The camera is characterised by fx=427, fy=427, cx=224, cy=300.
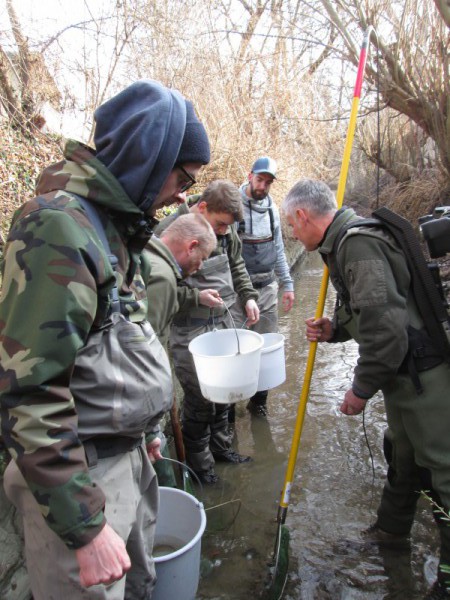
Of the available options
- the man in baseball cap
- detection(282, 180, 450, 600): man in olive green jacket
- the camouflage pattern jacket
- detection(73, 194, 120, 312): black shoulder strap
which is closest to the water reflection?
detection(282, 180, 450, 600): man in olive green jacket

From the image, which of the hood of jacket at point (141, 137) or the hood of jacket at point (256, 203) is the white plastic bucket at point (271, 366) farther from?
the hood of jacket at point (141, 137)

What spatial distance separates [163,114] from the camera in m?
1.33

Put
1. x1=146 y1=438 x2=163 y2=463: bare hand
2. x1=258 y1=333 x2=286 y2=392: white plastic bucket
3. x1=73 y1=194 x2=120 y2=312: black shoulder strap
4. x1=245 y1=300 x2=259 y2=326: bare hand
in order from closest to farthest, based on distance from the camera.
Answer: x1=73 y1=194 x2=120 y2=312: black shoulder strap < x1=146 y1=438 x2=163 y2=463: bare hand < x1=258 y1=333 x2=286 y2=392: white plastic bucket < x1=245 y1=300 x2=259 y2=326: bare hand

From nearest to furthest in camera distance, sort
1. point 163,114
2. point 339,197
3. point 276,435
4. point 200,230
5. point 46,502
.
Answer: point 46,502 < point 163,114 < point 200,230 < point 339,197 < point 276,435

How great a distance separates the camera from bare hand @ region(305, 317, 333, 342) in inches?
109

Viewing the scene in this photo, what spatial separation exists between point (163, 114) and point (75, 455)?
102 cm

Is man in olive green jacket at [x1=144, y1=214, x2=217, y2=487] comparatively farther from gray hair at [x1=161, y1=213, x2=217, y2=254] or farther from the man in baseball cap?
the man in baseball cap

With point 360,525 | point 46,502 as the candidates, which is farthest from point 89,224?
point 360,525

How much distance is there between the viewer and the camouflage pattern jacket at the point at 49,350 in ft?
3.41

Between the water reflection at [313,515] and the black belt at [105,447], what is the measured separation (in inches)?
62.7

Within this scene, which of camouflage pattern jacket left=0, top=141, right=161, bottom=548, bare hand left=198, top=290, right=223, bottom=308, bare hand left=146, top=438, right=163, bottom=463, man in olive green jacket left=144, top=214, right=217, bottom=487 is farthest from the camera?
bare hand left=198, top=290, right=223, bottom=308

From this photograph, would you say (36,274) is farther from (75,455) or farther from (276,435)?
(276,435)

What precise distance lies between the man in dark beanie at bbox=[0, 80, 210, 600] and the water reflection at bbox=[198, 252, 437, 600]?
3.99 ft

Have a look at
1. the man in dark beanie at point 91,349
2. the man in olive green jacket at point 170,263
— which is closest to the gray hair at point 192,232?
the man in olive green jacket at point 170,263
